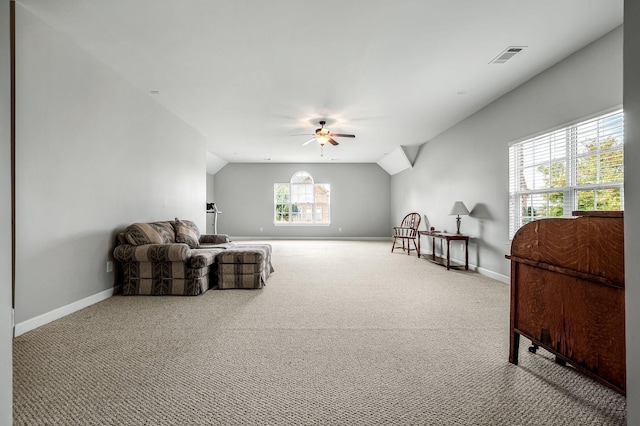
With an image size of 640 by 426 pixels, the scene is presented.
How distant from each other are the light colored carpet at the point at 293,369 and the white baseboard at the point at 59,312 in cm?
8

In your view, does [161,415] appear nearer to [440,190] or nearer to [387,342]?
[387,342]

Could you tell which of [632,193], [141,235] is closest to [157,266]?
[141,235]

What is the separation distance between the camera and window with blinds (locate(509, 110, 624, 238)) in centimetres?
271

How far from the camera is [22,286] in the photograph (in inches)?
92.7

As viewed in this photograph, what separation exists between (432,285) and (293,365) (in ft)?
8.74

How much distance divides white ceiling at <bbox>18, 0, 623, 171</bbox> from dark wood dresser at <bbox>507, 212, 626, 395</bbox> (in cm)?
190

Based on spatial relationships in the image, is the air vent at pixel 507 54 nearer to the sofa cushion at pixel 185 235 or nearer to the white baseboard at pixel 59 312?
the sofa cushion at pixel 185 235

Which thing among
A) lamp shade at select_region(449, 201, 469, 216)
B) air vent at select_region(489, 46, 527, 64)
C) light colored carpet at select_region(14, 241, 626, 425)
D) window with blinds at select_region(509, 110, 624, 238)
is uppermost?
air vent at select_region(489, 46, 527, 64)

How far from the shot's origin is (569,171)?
10.5ft

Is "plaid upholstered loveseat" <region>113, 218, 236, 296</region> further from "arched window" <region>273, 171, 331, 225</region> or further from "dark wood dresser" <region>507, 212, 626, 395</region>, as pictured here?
"arched window" <region>273, 171, 331, 225</region>

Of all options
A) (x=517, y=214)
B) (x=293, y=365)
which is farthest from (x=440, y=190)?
(x=293, y=365)

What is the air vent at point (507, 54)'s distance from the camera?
115 inches

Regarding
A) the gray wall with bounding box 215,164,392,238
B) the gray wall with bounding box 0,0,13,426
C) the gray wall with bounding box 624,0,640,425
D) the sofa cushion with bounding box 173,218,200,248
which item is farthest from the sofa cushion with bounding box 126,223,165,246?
the gray wall with bounding box 215,164,392,238

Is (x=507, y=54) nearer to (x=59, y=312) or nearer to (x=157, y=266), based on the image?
(x=157, y=266)
